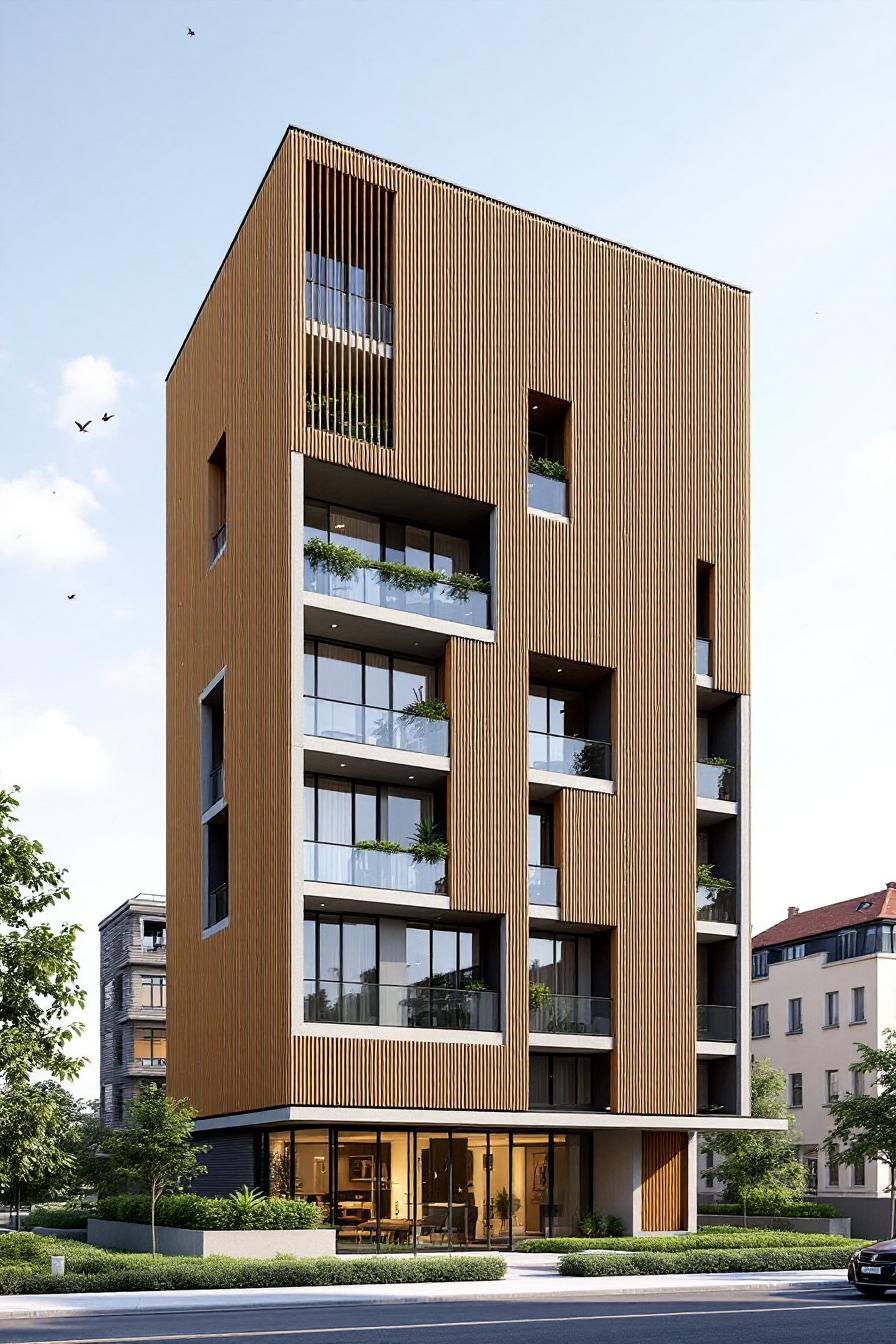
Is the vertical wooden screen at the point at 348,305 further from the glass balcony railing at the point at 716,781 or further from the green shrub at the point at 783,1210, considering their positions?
the green shrub at the point at 783,1210

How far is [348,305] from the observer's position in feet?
123

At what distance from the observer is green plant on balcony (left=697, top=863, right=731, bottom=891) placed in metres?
41.0

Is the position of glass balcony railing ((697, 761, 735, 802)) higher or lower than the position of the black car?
higher

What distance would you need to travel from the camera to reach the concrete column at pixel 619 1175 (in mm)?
37656

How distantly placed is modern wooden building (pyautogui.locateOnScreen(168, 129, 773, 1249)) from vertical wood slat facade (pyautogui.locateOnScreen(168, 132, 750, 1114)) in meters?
0.10

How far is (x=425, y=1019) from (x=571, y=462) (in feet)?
48.2

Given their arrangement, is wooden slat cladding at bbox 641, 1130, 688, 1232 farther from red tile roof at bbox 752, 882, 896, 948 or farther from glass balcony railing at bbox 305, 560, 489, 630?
red tile roof at bbox 752, 882, 896, 948

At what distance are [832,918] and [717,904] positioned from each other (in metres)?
32.3

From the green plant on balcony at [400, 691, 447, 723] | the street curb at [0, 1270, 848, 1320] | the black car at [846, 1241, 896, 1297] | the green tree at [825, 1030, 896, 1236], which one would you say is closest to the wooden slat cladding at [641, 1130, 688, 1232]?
the green tree at [825, 1030, 896, 1236]

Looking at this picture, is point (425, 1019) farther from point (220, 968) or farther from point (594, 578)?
point (594, 578)

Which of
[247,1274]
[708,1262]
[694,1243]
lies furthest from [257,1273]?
[694,1243]

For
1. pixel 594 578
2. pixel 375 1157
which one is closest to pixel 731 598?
pixel 594 578

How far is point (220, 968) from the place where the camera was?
39.1m

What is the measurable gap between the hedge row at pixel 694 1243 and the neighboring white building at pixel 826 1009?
28.7 meters
